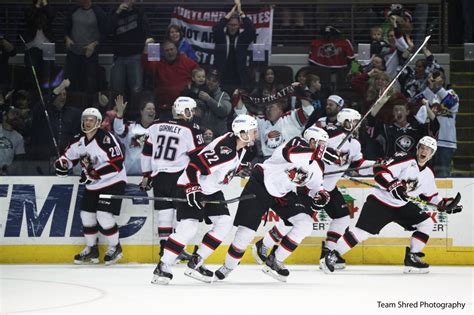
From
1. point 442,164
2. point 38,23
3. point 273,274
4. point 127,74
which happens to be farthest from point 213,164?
point 38,23

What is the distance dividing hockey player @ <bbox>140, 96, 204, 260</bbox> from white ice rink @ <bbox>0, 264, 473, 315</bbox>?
0.52m

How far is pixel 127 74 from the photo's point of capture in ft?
36.0

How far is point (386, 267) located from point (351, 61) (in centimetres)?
200

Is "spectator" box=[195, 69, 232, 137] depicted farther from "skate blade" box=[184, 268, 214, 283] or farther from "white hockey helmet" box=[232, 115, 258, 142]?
"skate blade" box=[184, 268, 214, 283]

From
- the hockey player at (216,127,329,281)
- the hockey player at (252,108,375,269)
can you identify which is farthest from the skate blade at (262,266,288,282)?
the hockey player at (252,108,375,269)

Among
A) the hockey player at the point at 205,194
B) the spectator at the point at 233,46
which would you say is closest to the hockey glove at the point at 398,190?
the hockey player at the point at 205,194

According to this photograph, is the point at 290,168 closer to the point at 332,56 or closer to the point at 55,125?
the point at 332,56

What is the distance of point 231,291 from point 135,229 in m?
2.46

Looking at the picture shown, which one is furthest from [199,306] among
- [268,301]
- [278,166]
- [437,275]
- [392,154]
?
[392,154]

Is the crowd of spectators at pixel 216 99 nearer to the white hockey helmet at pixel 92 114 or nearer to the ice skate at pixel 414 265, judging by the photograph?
the white hockey helmet at pixel 92 114

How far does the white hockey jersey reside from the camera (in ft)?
35.2

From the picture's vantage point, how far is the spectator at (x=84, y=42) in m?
10.9

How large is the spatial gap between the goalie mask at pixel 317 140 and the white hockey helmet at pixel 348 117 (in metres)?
0.93

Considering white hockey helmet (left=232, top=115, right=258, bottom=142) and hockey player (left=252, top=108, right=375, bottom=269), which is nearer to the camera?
white hockey helmet (left=232, top=115, right=258, bottom=142)
